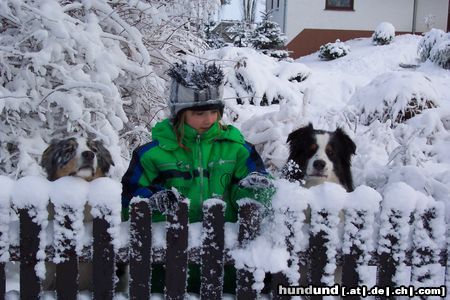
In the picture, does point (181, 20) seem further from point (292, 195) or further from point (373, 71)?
point (373, 71)

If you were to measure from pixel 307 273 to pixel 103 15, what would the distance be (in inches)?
134

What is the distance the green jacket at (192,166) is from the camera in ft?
9.91

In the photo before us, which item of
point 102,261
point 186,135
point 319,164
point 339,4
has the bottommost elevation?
point 102,261

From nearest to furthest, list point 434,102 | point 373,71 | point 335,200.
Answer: point 335,200
point 434,102
point 373,71

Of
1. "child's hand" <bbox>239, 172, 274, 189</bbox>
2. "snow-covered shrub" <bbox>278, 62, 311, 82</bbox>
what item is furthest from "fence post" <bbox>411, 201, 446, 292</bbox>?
"snow-covered shrub" <bbox>278, 62, 311, 82</bbox>

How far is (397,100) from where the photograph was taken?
25.4 ft

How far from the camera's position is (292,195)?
7.63ft

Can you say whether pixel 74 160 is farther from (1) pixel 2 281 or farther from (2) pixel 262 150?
(2) pixel 262 150

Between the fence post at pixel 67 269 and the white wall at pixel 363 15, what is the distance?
23.8 metres

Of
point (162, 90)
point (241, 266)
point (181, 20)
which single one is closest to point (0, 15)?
point (162, 90)

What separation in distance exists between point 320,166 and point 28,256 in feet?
6.41

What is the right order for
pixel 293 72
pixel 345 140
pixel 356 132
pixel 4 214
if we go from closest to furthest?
pixel 4 214
pixel 345 140
pixel 356 132
pixel 293 72

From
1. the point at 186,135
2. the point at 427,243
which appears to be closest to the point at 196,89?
the point at 186,135

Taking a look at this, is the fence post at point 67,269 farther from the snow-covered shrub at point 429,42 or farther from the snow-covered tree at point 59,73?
the snow-covered shrub at point 429,42
